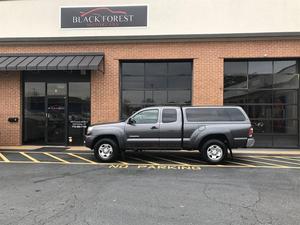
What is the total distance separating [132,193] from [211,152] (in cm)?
448

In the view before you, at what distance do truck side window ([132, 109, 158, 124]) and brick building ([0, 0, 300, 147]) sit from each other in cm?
412

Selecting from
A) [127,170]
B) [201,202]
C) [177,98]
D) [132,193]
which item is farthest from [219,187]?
[177,98]

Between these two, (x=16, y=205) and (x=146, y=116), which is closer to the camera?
(x=16, y=205)

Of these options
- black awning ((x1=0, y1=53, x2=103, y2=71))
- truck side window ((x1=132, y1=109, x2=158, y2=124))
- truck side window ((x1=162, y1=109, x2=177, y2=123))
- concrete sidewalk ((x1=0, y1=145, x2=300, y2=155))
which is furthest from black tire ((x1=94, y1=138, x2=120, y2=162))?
black awning ((x1=0, y1=53, x2=103, y2=71))

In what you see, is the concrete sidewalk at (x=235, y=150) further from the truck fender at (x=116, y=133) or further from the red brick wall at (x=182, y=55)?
the truck fender at (x=116, y=133)

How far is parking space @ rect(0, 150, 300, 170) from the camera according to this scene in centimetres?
1079

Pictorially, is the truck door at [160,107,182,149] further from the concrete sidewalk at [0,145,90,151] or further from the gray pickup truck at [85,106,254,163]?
the concrete sidewalk at [0,145,90,151]

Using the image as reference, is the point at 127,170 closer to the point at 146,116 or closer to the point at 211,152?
the point at 146,116

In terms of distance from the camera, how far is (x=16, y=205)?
6332 millimetres

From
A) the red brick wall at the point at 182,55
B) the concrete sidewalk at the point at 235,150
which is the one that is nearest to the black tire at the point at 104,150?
the concrete sidewalk at the point at 235,150

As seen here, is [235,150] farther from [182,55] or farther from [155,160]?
[182,55]

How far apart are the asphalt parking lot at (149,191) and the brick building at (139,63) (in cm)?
380

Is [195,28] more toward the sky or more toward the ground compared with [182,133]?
more toward the sky

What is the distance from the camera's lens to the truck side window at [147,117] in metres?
11.3
